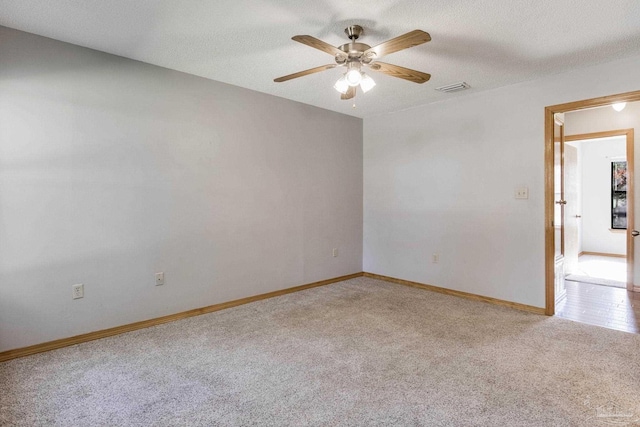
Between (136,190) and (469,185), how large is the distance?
137 inches

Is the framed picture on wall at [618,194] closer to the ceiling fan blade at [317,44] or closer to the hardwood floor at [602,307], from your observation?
the hardwood floor at [602,307]

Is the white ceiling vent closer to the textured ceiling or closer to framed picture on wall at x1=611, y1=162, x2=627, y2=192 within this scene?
A: the textured ceiling

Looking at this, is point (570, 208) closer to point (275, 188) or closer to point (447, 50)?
point (447, 50)

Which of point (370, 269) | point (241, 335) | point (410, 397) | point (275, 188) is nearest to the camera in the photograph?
point (410, 397)

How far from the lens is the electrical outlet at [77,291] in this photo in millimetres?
2760

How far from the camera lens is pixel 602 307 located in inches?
144

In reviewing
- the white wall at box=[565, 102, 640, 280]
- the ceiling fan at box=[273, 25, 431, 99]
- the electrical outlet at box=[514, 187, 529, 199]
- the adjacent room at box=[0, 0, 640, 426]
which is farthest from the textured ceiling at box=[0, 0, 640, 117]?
the white wall at box=[565, 102, 640, 280]

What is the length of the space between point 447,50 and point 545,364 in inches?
95.0

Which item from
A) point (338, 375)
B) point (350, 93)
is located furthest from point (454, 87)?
point (338, 375)

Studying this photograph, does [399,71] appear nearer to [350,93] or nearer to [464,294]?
[350,93]

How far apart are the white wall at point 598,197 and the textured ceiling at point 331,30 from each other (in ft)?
15.5

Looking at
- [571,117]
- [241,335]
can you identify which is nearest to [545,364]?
[241,335]

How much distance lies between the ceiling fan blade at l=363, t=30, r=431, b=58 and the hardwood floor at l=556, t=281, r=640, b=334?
3.01 m

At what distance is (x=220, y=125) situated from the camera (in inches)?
142
